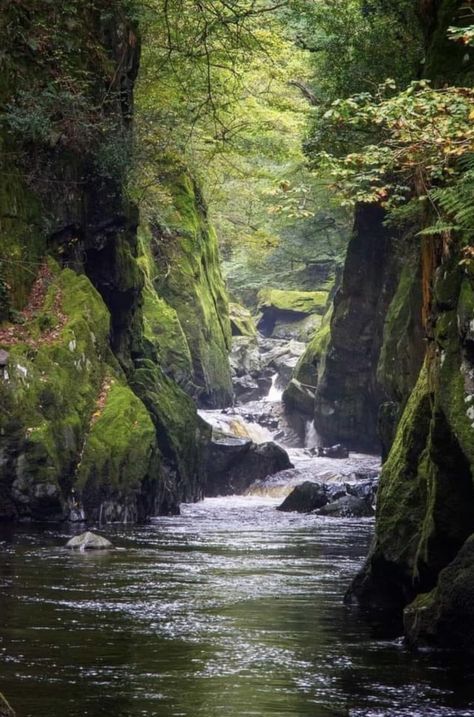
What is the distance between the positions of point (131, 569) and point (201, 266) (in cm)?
2399

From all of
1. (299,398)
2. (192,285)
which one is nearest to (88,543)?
(192,285)

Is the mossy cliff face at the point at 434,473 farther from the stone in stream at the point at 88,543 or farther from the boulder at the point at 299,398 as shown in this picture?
the boulder at the point at 299,398

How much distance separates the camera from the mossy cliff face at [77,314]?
17797 millimetres

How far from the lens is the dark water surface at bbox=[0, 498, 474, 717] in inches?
258

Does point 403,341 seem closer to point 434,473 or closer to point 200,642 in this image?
point 434,473

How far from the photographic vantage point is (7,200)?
19.8 metres

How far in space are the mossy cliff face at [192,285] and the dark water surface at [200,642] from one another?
18.0m

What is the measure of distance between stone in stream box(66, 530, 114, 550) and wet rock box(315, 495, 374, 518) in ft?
27.6

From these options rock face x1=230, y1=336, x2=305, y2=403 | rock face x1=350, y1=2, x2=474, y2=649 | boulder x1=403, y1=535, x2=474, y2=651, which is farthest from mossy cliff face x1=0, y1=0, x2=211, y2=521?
rock face x1=230, y1=336, x2=305, y2=403

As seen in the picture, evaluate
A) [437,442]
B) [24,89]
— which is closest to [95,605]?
[437,442]

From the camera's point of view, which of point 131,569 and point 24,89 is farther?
point 24,89

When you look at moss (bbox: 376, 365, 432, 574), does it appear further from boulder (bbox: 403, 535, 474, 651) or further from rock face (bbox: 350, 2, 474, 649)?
boulder (bbox: 403, 535, 474, 651)

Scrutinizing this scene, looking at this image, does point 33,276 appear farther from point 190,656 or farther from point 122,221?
point 190,656

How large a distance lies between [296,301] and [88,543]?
3658 cm
